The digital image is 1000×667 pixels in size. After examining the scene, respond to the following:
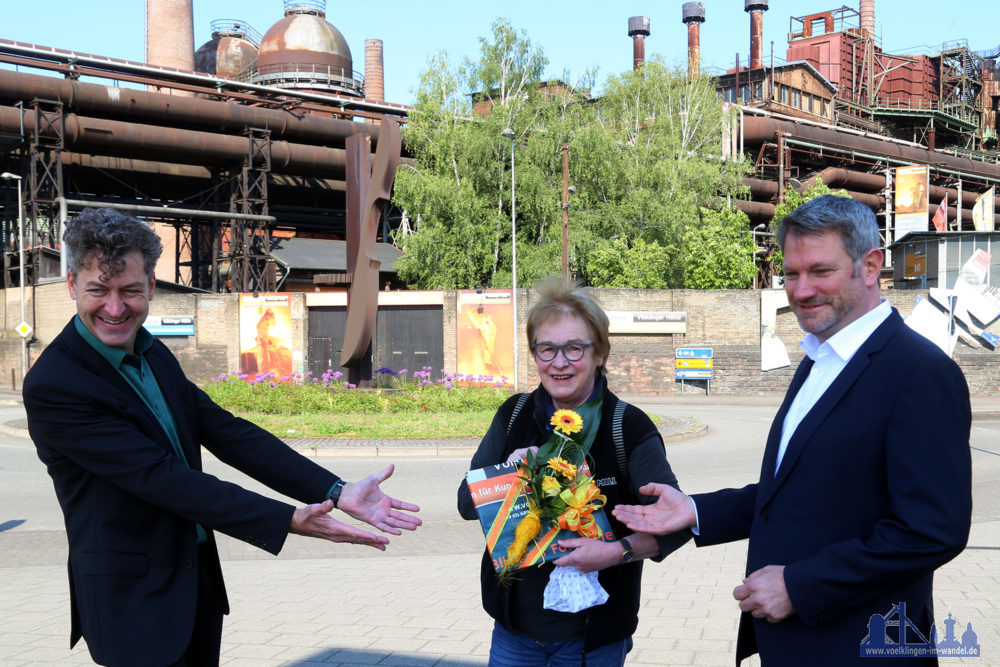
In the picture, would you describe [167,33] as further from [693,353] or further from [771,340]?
[771,340]

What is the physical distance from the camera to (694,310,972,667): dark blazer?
2107 millimetres

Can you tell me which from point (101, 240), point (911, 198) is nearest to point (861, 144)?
point (911, 198)

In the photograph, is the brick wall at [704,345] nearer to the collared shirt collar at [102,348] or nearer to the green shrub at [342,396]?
the green shrub at [342,396]

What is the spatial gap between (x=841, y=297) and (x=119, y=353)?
221 cm

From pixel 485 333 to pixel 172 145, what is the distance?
1486cm

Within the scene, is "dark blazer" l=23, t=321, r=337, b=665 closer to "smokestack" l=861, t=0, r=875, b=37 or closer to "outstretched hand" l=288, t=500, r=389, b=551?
"outstretched hand" l=288, t=500, r=389, b=551

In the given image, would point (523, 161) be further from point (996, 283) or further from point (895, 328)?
point (895, 328)

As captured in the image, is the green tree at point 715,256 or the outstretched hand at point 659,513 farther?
the green tree at point 715,256

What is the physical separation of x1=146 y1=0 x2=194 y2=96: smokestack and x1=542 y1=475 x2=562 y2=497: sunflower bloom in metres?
50.1

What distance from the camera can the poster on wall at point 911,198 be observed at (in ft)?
163

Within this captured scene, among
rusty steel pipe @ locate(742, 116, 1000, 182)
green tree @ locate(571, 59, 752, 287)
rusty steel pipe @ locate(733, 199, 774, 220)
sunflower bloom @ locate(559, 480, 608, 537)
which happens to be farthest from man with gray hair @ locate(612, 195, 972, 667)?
rusty steel pipe @ locate(742, 116, 1000, 182)

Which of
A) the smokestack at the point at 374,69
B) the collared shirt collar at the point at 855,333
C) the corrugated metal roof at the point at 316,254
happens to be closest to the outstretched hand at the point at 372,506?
the collared shirt collar at the point at 855,333

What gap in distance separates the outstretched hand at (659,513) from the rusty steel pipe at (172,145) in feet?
112

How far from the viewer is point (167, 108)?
110 ft
